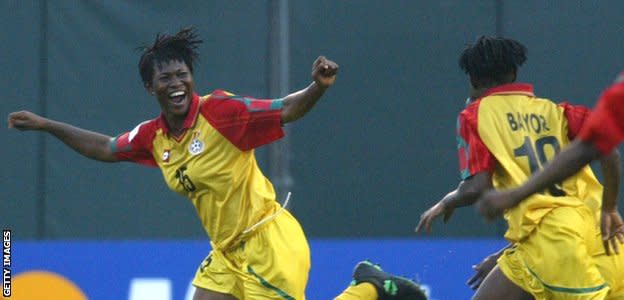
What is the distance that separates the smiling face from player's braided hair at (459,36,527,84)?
4.56 feet

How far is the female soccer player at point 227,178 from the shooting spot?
21.9ft

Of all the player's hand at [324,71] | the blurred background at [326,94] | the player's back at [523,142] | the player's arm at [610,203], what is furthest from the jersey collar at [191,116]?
the blurred background at [326,94]

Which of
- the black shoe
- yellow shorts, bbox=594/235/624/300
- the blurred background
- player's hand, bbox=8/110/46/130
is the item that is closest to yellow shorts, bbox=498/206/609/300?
yellow shorts, bbox=594/235/624/300

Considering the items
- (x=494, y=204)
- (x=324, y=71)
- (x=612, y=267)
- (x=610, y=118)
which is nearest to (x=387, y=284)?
(x=612, y=267)

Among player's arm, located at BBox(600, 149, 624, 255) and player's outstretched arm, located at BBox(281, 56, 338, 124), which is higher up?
player's outstretched arm, located at BBox(281, 56, 338, 124)

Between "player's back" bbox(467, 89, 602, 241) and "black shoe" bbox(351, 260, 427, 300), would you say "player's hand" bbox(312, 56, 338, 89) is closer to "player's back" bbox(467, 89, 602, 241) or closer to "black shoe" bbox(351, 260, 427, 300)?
"player's back" bbox(467, 89, 602, 241)

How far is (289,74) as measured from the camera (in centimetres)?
1085

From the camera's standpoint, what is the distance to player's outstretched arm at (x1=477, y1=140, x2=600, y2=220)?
4.36 metres

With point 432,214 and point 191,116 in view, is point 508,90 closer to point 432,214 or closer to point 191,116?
point 432,214

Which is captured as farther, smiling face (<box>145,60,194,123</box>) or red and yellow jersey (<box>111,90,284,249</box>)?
smiling face (<box>145,60,194,123</box>)

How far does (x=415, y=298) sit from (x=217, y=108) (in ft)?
6.03

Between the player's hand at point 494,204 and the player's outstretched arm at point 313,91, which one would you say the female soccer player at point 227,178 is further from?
the player's hand at point 494,204

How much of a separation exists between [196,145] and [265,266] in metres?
0.67

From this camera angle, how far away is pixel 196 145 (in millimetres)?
6723
